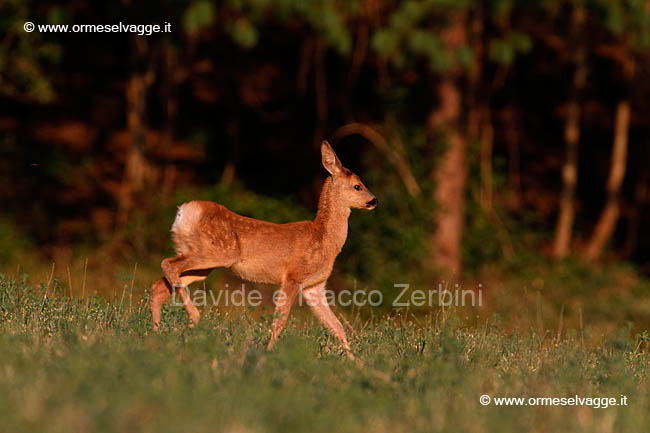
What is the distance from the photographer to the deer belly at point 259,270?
280 inches

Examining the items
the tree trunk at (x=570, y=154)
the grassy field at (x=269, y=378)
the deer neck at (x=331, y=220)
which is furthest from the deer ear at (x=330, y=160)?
the tree trunk at (x=570, y=154)

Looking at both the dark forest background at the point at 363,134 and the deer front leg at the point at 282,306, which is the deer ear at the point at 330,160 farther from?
the dark forest background at the point at 363,134

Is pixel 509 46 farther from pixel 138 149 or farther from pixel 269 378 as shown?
pixel 269 378

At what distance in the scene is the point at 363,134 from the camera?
50.8ft

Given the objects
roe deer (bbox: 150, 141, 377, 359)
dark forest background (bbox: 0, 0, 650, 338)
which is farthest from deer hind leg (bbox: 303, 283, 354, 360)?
dark forest background (bbox: 0, 0, 650, 338)

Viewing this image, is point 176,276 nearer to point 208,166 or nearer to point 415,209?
point 415,209

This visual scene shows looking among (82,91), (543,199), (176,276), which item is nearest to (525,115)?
(543,199)

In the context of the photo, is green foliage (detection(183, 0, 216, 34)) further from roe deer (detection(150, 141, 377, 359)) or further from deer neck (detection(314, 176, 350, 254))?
roe deer (detection(150, 141, 377, 359))

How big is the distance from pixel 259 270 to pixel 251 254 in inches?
6.1

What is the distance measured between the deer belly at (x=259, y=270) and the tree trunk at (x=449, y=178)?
26.1 feet

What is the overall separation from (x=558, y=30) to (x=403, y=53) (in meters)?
4.71

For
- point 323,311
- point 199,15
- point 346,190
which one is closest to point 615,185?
point 199,15

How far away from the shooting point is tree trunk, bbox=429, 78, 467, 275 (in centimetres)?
1492

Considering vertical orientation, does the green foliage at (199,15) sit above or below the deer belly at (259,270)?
above
